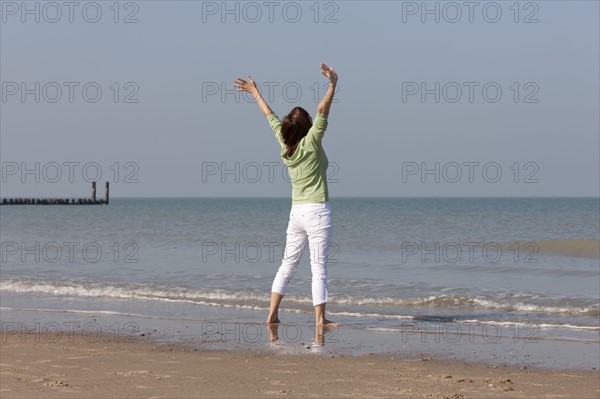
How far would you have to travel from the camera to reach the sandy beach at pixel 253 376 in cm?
614

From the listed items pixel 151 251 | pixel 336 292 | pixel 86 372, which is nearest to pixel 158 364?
pixel 86 372

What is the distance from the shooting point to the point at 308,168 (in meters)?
7.91

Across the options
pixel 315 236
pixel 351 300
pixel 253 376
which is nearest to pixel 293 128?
pixel 315 236

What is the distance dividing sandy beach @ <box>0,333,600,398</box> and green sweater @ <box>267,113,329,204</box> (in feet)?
4.49

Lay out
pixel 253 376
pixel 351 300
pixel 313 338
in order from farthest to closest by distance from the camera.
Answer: pixel 351 300
pixel 313 338
pixel 253 376

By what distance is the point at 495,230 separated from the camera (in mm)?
41625

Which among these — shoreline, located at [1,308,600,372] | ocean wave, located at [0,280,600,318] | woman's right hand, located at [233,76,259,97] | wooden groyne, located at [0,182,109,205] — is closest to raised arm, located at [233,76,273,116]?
woman's right hand, located at [233,76,259,97]

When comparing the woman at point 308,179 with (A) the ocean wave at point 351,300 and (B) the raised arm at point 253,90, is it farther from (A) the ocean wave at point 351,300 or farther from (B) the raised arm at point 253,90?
(A) the ocean wave at point 351,300

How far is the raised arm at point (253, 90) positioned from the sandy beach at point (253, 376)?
2.11 metres

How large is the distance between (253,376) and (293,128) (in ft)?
7.43

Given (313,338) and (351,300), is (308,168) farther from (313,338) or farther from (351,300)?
(351,300)

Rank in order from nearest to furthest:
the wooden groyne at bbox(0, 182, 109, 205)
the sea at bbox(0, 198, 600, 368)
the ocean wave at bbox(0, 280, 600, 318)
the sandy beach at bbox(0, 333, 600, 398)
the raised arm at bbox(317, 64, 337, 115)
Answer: the sandy beach at bbox(0, 333, 600, 398) → the raised arm at bbox(317, 64, 337, 115) → the sea at bbox(0, 198, 600, 368) → the ocean wave at bbox(0, 280, 600, 318) → the wooden groyne at bbox(0, 182, 109, 205)

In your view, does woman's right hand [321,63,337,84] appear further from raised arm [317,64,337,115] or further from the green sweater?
the green sweater

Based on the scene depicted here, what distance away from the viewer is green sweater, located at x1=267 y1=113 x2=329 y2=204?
7844mm
